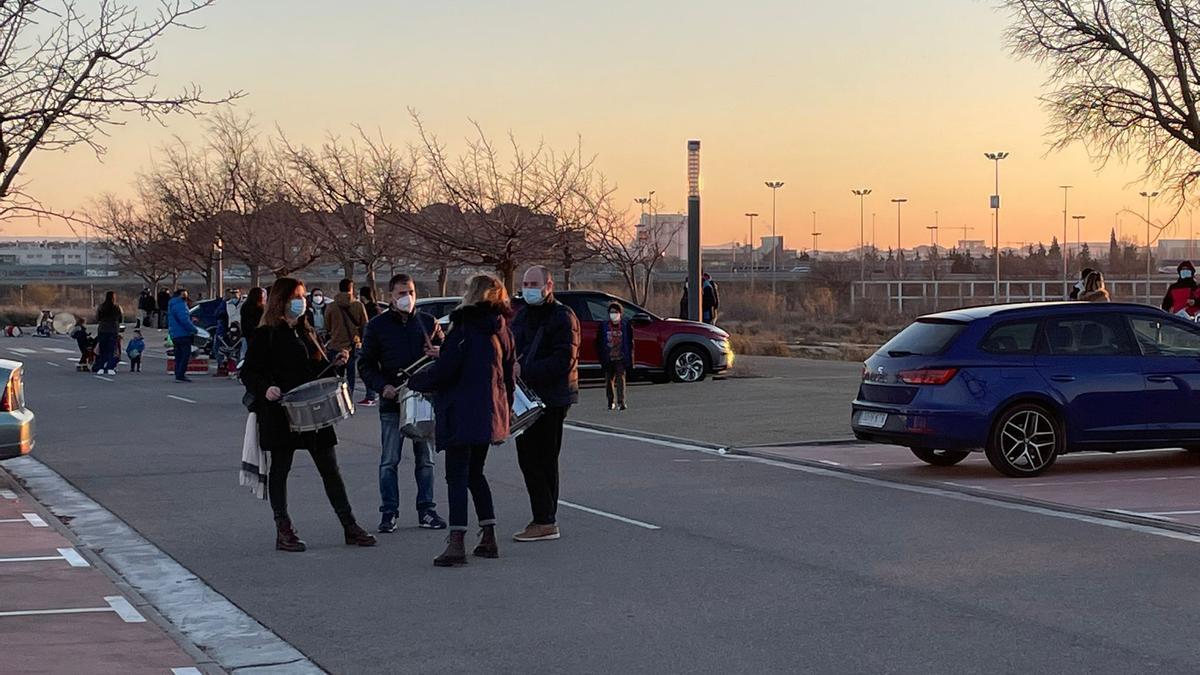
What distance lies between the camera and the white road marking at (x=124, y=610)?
27.5 feet

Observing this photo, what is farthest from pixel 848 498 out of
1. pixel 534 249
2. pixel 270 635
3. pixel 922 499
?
pixel 534 249

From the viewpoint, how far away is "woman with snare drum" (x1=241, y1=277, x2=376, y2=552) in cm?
1071

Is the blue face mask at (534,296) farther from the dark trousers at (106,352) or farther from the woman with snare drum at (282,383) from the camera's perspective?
the dark trousers at (106,352)

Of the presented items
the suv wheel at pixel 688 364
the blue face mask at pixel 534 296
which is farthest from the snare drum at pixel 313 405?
the suv wheel at pixel 688 364

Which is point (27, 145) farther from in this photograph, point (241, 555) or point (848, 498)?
point (848, 498)

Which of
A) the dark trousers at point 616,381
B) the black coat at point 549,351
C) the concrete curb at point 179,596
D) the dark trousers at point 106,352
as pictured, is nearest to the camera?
the concrete curb at point 179,596

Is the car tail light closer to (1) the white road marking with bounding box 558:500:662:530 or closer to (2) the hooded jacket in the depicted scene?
(1) the white road marking with bounding box 558:500:662:530

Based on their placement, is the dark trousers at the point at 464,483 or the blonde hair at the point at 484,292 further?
the blonde hair at the point at 484,292

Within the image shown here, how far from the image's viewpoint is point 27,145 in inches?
639

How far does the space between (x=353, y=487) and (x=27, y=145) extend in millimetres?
5281

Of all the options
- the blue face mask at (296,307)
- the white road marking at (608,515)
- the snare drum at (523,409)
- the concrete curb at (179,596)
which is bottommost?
the concrete curb at (179,596)

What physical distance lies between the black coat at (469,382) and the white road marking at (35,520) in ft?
11.7

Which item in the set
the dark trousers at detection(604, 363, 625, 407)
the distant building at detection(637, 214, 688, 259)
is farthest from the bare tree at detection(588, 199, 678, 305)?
the dark trousers at detection(604, 363, 625, 407)

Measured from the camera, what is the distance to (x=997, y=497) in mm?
13164
